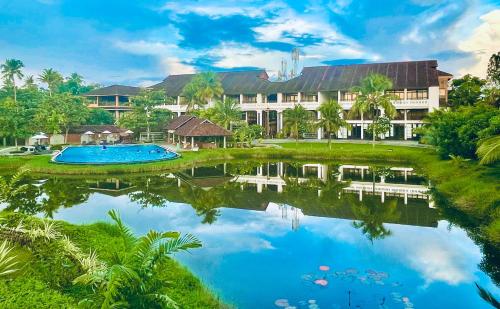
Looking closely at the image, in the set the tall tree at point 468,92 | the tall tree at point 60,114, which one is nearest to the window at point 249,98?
the tall tree at point 60,114

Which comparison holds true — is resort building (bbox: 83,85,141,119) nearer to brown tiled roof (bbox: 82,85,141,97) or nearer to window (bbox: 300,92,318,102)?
brown tiled roof (bbox: 82,85,141,97)

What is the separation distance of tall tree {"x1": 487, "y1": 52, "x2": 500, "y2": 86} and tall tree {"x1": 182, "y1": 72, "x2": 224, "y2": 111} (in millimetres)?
35729

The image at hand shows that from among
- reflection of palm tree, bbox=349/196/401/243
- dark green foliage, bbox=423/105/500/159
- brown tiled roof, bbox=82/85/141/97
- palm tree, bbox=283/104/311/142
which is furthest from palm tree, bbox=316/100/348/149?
brown tiled roof, bbox=82/85/141/97

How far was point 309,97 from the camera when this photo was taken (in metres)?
66.6

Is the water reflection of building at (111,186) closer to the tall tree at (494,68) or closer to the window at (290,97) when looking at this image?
the tall tree at (494,68)

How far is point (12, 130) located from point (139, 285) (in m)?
50.2

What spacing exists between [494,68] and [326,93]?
971 inches

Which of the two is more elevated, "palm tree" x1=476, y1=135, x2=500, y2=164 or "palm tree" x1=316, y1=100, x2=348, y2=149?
"palm tree" x1=316, y1=100, x2=348, y2=149

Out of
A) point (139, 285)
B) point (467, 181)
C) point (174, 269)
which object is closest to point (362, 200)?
point (467, 181)

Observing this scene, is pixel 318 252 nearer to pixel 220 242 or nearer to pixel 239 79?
pixel 220 242

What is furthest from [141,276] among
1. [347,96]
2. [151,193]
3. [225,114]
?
[347,96]

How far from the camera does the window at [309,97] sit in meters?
66.0

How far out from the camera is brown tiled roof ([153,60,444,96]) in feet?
196

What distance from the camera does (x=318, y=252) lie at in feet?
51.3
